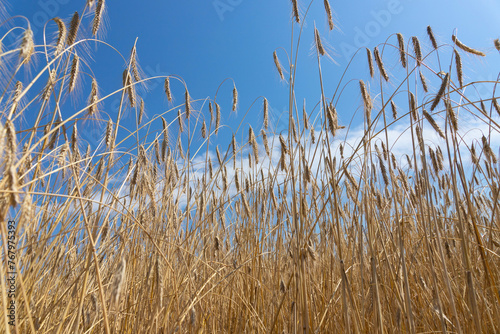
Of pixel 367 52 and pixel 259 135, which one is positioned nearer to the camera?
pixel 367 52

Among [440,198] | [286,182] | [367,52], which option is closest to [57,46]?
[286,182]

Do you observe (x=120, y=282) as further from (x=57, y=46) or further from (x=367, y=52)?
(x=367, y=52)

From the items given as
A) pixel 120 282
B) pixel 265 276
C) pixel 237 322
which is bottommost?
pixel 237 322

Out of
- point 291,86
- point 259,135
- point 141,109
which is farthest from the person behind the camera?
point 259,135

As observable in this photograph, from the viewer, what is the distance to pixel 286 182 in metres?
1.97

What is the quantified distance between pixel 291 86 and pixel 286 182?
2.20 ft

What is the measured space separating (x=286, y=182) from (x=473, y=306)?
109 cm

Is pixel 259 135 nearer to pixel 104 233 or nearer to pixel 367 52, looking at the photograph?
pixel 367 52

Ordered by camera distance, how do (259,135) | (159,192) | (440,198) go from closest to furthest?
1. (159,192)
2. (259,135)
3. (440,198)

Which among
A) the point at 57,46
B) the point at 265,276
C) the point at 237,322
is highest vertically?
the point at 57,46

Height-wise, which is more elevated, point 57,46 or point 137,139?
point 57,46

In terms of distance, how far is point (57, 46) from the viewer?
1388 millimetres

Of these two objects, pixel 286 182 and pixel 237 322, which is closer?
pixel 237 322

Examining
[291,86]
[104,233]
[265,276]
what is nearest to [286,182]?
[291,86]
